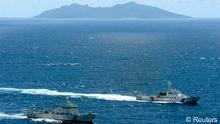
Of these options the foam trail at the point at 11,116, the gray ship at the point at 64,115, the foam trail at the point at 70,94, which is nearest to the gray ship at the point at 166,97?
the foam trail at the point at 70,94

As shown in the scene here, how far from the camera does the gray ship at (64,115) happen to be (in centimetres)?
14125

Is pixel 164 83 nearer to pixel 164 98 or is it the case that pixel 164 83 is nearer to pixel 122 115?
pixel 164 98

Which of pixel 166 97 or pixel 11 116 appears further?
pixel 166 97

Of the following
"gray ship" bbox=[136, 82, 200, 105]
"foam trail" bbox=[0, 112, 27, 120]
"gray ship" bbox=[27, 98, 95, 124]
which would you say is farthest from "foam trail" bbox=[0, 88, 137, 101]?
"foam trail" bbox=[0, 112, 27, 120]

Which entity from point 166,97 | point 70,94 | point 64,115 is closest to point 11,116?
point 64,115

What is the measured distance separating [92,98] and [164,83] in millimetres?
33565

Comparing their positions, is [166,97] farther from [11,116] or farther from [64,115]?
[11,116]

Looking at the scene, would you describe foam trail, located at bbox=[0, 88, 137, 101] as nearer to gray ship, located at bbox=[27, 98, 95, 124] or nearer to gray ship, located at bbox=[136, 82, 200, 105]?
gray ship, located at bbox=[136, 82, 200, 105]

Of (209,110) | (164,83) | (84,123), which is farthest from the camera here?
(164,83)

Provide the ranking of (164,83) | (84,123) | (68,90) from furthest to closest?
1. (164,83)
2. (68,90)
3. (84,123)

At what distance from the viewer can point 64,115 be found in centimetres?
14375

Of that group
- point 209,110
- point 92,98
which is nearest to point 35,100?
point 92,98

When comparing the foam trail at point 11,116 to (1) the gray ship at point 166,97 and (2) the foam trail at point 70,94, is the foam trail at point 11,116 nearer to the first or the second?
(2) the foam trail at point 70,94

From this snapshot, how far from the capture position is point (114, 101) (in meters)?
165
